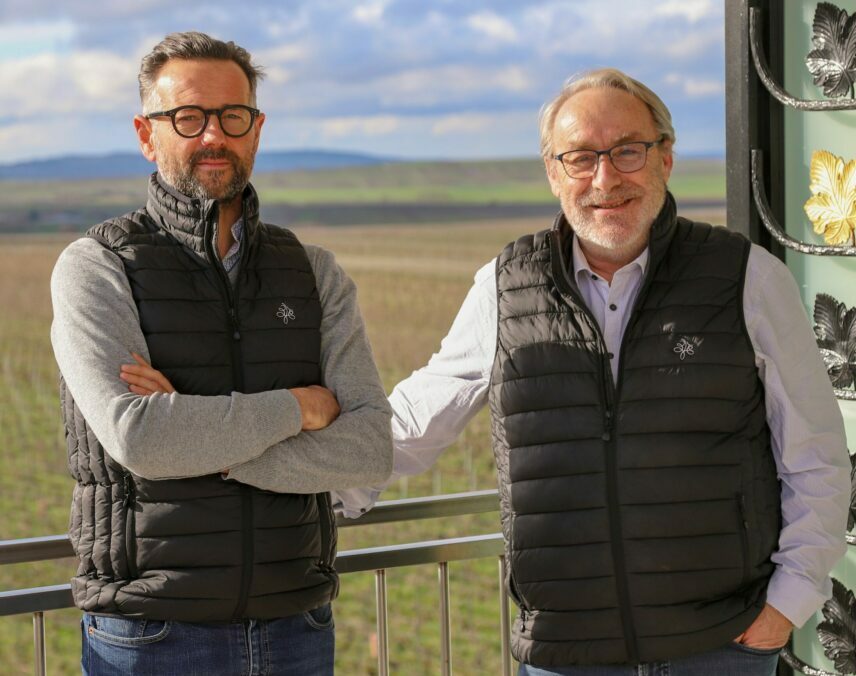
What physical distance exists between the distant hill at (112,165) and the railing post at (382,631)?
42737 millimetres

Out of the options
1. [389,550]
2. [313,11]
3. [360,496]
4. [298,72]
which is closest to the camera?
[360,496]

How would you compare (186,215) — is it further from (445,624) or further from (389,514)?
(445,624)

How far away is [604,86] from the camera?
176 cm

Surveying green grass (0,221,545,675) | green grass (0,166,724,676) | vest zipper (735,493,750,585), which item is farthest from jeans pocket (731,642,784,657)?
green grass (0,221,545,675)

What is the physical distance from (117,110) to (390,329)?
24814 mm

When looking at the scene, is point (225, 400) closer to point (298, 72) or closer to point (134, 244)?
point (134, 244)

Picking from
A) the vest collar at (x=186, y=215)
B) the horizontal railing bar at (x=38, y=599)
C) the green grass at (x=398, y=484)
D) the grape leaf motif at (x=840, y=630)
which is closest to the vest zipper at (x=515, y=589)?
the vest collar at (x=186, y=215)

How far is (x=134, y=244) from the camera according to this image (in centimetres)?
166

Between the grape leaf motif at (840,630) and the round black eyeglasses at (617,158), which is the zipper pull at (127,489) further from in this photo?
the grape leaf motif at (840,630)

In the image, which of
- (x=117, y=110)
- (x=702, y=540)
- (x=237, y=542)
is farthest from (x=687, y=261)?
(x=117, y=110)

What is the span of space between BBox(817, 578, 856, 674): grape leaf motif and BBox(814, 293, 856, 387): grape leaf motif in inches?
18.1

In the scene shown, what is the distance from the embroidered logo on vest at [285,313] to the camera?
1683 mm

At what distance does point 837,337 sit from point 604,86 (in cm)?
85

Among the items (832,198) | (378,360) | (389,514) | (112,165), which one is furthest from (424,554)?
(112,165)
